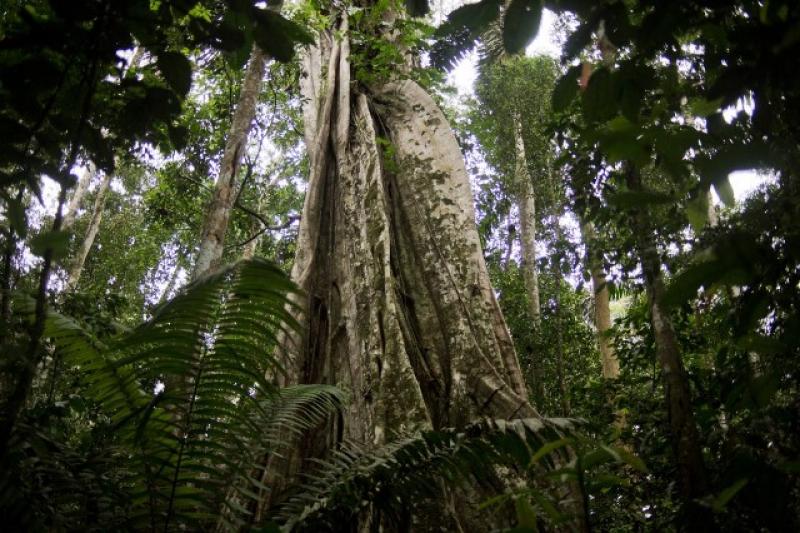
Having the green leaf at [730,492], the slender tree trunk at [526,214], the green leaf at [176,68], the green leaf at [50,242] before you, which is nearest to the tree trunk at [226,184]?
the green leaf at [176,68]

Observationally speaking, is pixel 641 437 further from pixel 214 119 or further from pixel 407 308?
pixel 214 119

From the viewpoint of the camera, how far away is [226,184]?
3861 mm

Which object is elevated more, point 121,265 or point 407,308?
point 121,265

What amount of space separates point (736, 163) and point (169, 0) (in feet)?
3.70

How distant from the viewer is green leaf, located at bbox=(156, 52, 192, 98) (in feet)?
4.13

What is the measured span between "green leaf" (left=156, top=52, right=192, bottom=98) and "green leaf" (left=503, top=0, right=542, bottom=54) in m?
0.71

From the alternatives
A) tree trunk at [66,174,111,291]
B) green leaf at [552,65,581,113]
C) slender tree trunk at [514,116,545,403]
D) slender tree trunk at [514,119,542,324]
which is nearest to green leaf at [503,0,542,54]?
green leaf at [552,65,581,113]

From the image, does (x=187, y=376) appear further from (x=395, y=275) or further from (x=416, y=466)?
(x=395, y=275)

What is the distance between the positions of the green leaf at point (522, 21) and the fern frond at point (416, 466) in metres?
1.18

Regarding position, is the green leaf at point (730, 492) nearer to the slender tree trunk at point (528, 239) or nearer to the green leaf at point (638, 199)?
the green leaf at point (638, 199)

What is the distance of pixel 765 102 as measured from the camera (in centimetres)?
92

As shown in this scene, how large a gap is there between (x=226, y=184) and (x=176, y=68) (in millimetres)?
2689

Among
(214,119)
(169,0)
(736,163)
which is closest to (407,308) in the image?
(169,0)

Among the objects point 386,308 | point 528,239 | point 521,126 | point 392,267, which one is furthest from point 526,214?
point 386,308
